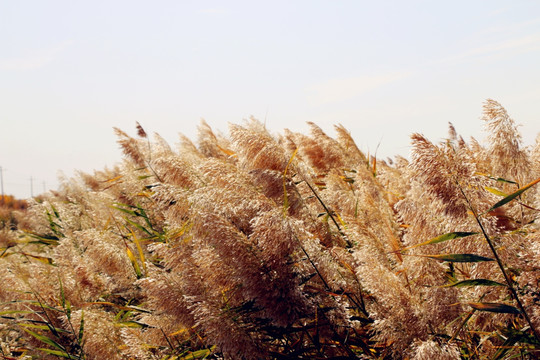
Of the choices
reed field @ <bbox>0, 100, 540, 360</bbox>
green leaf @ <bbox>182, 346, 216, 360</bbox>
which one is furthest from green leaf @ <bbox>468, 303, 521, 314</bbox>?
green leaf @ <bbox>182, 346, 216, 360</bbox>

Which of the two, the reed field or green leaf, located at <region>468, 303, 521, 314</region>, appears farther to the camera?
the reed field

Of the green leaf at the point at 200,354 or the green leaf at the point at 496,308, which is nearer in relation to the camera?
the green leaf at the point at 496,308

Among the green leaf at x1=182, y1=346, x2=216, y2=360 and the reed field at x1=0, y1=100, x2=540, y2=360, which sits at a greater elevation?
the reed field at x1=0, y1=100, x2=540, y2=360

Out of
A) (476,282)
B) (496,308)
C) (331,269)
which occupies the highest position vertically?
(331,269)

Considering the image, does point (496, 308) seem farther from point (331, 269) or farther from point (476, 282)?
point (331, 269)

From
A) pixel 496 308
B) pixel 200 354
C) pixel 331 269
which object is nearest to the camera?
pixel 496 308

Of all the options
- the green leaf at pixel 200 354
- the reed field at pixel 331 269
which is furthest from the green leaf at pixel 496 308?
the green leaf at pixel 200 354

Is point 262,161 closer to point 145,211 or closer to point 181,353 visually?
point 181,353

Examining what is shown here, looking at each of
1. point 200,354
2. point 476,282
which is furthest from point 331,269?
point 200,354

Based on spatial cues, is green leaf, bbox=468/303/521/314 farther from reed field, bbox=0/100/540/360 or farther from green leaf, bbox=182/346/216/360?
green leaf, bbox=182/346/216/360

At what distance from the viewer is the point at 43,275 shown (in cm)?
367

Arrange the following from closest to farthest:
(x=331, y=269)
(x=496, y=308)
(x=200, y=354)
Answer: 1. (x=496, y=308)
2. (x=331, y=269)
3. (x=200, y=354)

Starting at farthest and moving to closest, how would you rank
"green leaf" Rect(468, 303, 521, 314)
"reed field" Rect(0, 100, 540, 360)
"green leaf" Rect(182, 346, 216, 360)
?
1. "green leaf" Rect(182, 346, 216, 360)
2. "reed field" Rect(0, 100, 540, 360)
3. "green leaf" Rect(468, 303, 521, 314)

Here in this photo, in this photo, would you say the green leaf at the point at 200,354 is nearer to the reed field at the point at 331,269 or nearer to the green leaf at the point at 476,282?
the reed field at the point at 331,269
